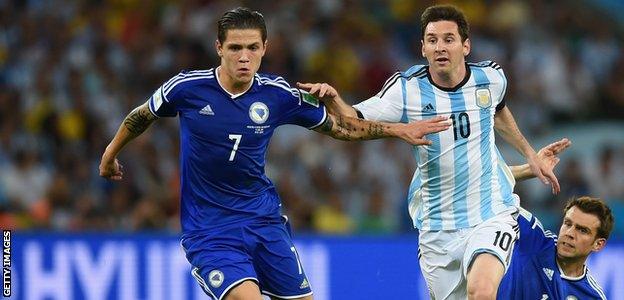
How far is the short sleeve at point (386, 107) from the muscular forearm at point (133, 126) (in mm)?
1206

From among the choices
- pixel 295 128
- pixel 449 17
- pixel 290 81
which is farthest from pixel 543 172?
pixel 290 81

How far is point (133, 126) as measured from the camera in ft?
23.7

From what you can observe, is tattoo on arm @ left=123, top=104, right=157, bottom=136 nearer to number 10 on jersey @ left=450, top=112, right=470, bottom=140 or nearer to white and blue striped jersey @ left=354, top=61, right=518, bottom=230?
white and blue striped jersey @ left=354, top=61, right=518, bottom=230

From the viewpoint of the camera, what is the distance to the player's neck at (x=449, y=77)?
7.31 meters

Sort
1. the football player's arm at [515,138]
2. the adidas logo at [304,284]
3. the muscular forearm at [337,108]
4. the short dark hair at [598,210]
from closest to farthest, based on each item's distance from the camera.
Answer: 1. the adidas logo at [304,284]
2. the muscular forearm at [337,108]
3. the football player's arm at [515,138]
4. the short dark hair at [598,210]

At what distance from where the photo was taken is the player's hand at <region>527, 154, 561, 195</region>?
7.52 meters

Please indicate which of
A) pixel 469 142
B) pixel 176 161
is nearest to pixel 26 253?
pixel 176 161

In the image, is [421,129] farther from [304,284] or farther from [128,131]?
[128,131]

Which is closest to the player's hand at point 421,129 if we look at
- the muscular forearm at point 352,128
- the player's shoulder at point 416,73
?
the muscular forearm at point 352,128

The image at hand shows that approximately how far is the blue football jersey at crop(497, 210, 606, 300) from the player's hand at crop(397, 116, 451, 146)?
1099mm

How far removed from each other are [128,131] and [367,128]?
53.9 inches

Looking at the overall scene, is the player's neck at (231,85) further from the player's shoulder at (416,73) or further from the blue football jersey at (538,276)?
the blue football jersey at (538,276)

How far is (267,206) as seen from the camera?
7.09 meters

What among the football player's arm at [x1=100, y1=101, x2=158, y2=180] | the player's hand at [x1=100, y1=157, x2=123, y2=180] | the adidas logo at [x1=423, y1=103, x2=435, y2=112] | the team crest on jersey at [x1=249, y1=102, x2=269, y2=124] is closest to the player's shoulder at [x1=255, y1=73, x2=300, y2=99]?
the team crest on jersey at [x1=249, y1=102, x2=269, y2=124]
